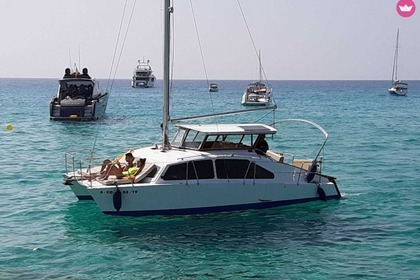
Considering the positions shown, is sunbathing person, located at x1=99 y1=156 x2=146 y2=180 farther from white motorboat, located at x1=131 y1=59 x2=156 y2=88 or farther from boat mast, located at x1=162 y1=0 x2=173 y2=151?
white motorboat, located at x1=131 y1=59 x2=156 y2=88

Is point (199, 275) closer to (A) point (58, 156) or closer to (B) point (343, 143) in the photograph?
(A) point (58, 156)

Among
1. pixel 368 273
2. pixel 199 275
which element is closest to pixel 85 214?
pixel 199 275

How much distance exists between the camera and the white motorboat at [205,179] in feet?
70.3

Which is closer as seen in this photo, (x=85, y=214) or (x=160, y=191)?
(x=160, y=191)

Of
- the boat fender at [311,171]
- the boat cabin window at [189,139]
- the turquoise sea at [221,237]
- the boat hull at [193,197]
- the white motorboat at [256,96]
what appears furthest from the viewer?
the white motorboat at [256,96]

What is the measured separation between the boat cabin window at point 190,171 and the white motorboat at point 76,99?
4146cm

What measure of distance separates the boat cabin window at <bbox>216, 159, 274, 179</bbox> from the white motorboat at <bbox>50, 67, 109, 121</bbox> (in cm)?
4141

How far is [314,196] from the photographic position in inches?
937

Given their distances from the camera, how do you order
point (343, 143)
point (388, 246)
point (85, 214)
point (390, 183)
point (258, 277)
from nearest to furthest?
point (258, 277)
point (388, 246)
point (85, 214)
point (390, 183)
point (343, 143)

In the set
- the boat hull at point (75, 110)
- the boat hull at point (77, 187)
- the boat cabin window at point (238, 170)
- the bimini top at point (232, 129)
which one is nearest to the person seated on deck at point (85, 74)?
the boat hull at point (75, 110)

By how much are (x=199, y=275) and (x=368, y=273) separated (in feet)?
15.5

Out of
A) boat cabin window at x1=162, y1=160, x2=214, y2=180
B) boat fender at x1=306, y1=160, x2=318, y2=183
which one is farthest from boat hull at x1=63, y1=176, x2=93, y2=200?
boat fender at x1=306, y1=160, x2=318, y2=183

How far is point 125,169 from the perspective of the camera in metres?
23.0

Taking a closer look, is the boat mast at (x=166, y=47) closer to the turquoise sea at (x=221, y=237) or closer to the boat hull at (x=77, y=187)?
the boat hull at (x=77, y=187)
